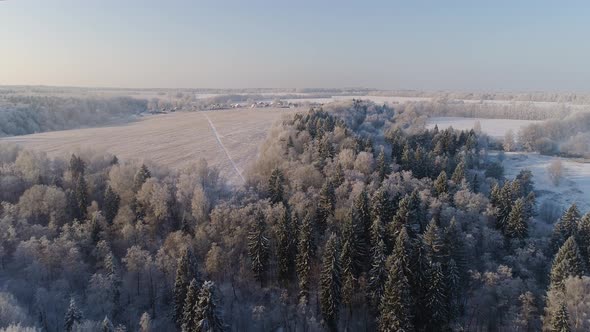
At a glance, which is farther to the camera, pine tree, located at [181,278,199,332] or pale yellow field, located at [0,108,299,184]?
pale yellow field, located at [0,108,299,184]

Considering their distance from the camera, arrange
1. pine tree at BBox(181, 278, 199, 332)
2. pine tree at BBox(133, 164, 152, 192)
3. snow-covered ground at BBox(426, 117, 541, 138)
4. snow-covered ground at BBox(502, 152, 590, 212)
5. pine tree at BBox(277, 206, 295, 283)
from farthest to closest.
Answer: snow-covered ground at BBox(426, 117, 541, 138) → snow-covered ground at BBox(502, 152, 590, 212) → pine tree at BBox(133, 164, 152, 192) → pine tree at BBox(277, 206, 295, 283) → pine tree at BBox(181, 278, 199, 332)

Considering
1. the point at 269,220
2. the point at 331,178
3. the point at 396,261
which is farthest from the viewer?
the point at 331,178

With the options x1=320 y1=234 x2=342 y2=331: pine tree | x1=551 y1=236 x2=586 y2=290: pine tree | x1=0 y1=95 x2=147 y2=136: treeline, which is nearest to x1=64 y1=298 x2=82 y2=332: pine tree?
x1=320 y1=234 x2=342 y2=331: pine tree

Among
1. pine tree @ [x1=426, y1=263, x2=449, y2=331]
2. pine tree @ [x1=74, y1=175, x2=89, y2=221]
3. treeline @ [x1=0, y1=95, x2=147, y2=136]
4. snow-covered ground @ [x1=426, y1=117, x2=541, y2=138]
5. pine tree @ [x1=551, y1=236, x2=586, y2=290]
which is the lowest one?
pine tree @ [x1=426, y1=263, x2=449, y2=331]

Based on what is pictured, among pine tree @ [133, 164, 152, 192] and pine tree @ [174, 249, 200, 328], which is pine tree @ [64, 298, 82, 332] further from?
pine tree @ [133, 164, 152, 192]

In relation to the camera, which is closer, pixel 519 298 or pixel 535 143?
pixel 519 298

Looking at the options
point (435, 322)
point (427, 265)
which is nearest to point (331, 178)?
point (427, 265)

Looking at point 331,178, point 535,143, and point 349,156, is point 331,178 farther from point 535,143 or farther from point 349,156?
point 535,143

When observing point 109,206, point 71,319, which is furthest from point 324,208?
point 71,319
